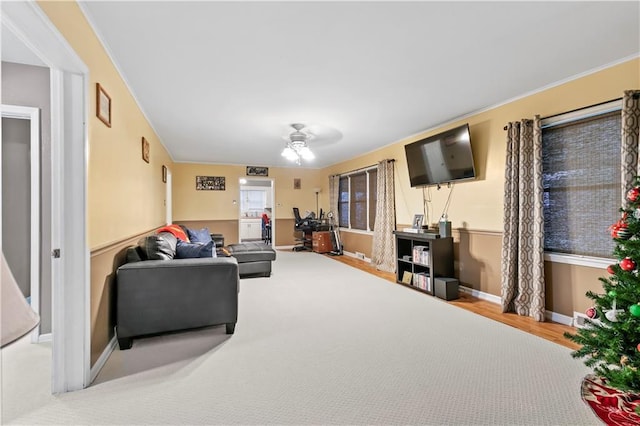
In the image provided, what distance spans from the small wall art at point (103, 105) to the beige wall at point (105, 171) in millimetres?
42

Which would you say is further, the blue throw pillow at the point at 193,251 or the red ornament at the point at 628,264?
the blue throw pillow at the point at 193,251

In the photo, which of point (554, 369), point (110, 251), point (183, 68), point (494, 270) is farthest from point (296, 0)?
point (494, 270)

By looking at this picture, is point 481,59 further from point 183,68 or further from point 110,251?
point 110,251

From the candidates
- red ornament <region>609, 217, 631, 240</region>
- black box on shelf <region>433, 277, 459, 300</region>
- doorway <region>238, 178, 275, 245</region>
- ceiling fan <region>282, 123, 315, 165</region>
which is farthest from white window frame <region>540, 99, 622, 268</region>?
doorway <region>238, 178, 275, 245</region>

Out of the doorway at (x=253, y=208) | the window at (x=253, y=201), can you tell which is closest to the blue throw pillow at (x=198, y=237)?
the doorway at (x=253, y=208)

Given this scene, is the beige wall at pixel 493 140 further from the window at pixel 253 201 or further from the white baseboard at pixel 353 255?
the window at pixel 253 201

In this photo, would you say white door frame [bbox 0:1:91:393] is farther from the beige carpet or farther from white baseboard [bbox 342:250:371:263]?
white baseboard [bbox 342:250:371:263]

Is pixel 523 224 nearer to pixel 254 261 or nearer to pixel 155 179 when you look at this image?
pixel 254 261

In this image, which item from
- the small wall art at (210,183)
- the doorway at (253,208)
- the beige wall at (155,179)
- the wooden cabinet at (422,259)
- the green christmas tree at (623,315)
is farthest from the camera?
the doorway at (253,208)

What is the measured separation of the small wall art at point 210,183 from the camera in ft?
26.5

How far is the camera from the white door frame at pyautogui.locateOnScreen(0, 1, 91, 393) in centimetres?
186

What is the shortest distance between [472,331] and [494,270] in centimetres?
127

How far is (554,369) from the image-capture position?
215 centimetres

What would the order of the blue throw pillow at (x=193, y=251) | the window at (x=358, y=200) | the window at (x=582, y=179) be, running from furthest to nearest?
1. the window at (x=358, y=200)
2. the blue throw pillow at (x=193, y=251)
3. the window at (x=582, y=179)
